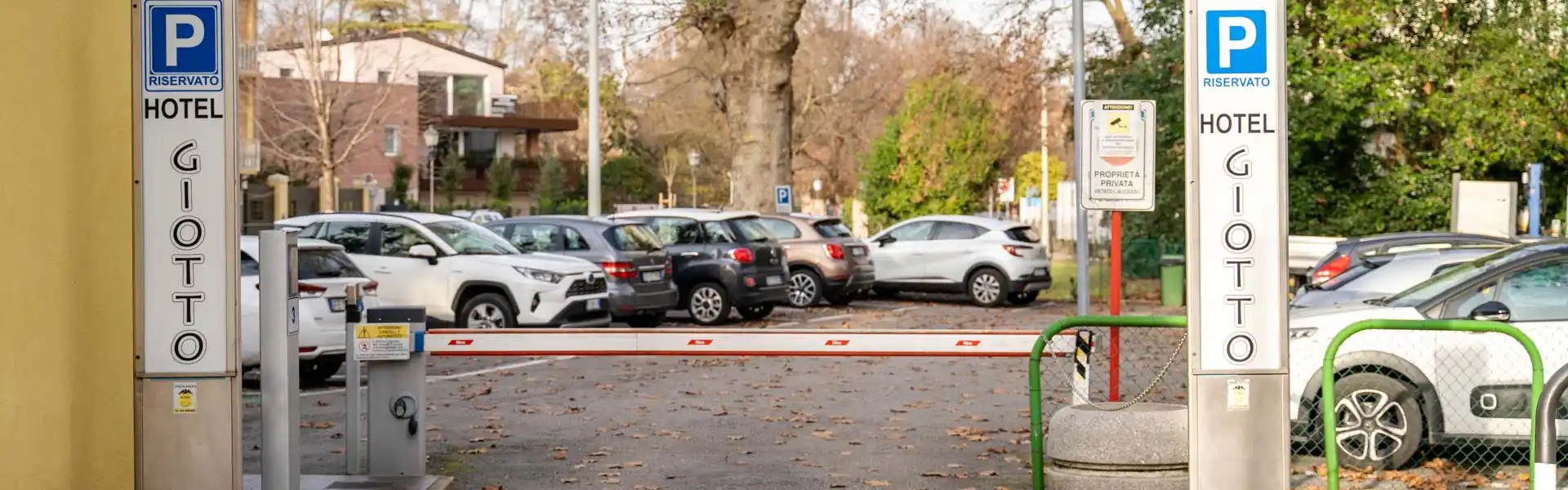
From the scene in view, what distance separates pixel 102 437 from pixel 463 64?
6868cm

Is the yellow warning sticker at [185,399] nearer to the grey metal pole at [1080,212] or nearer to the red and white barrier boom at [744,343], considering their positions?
the red and white barrier boom at [744,343]

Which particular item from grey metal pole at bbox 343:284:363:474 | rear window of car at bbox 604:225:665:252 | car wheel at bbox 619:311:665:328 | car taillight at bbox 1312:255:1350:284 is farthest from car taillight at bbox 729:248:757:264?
grey metal pole at bbox 343:284:363:474

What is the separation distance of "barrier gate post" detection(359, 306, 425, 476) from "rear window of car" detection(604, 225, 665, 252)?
464 inches

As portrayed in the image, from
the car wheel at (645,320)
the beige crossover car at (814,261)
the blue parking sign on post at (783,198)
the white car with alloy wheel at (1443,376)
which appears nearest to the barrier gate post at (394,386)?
the white car with alloy wheel at (1443,376)

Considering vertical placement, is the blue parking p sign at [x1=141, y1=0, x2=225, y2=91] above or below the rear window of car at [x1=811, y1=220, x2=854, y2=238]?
above

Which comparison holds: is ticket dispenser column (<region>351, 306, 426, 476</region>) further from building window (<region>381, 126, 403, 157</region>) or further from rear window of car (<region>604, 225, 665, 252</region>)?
building window (<region>381, 126, 403, 157</region>)

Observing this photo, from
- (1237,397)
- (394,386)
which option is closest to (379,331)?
(394,386)

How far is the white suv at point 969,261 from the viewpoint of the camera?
28984mm

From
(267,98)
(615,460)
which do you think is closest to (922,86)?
(267,98)

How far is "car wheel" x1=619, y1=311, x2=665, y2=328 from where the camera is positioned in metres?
22.8

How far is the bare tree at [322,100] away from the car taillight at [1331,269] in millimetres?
39966

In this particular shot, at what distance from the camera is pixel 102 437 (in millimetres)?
7637

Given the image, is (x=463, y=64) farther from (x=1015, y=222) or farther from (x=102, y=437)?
(x=102, y=437)

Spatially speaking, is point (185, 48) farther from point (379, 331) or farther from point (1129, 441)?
point (1129, 441)
